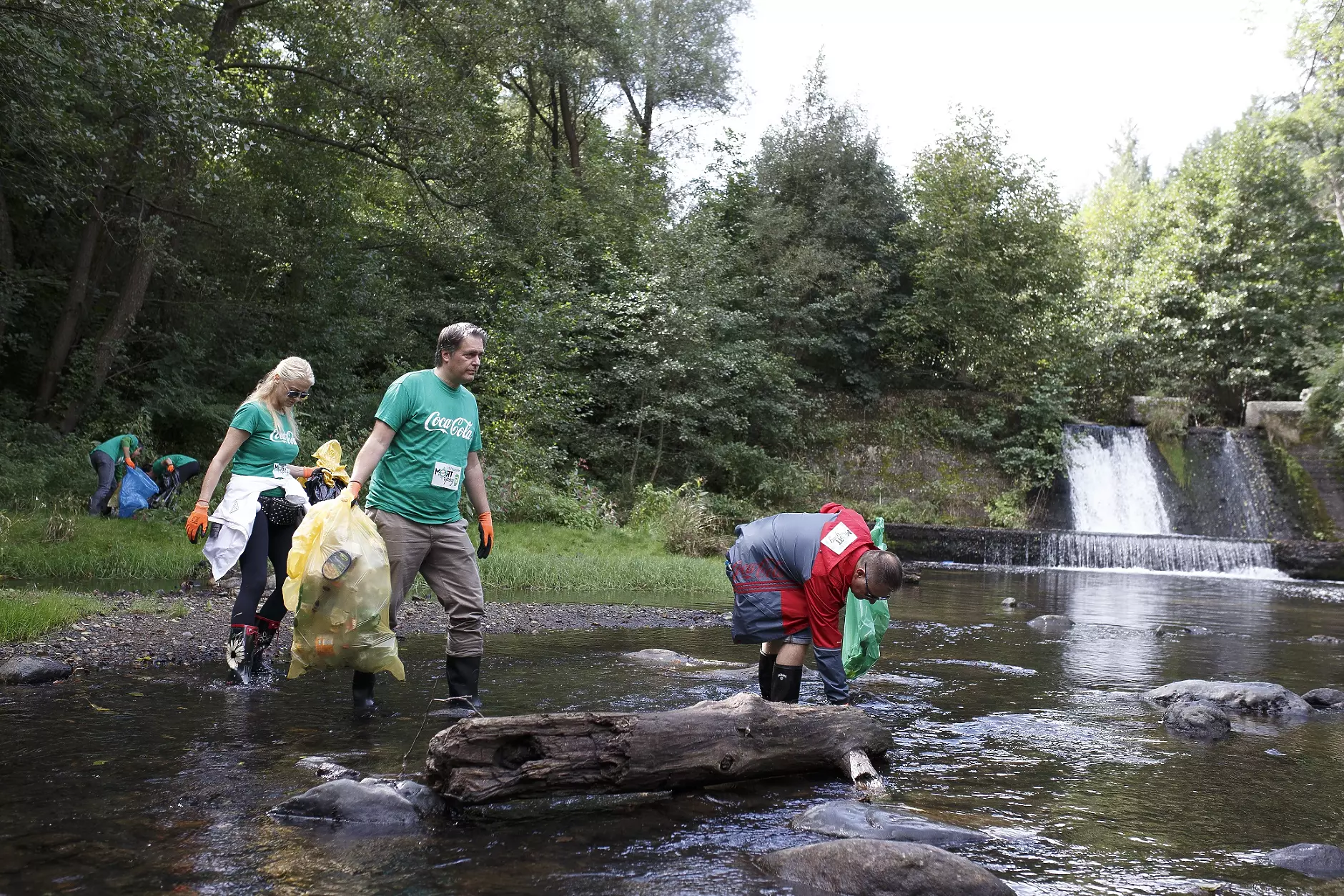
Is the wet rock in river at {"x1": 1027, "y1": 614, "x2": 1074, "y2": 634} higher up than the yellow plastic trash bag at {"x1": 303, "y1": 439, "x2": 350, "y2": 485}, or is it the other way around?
the yellow plastic trash bag at {"x1": 303, "y1": 439, "x2": 350, "y2": 485}

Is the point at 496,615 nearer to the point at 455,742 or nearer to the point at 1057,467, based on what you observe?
the point at 455,742

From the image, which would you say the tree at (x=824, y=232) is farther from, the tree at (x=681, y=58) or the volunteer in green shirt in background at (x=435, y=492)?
the volunteer in green shirt in background at (x=435, y=492)

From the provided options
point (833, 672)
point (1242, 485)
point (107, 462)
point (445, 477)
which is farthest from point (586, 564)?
point (1242, 485)

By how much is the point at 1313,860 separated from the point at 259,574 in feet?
17.9

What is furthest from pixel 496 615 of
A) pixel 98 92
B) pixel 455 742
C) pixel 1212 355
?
pixel 1212 355

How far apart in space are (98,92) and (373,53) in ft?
19.4

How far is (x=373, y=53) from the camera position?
1648cm

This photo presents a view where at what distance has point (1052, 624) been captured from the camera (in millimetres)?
10766

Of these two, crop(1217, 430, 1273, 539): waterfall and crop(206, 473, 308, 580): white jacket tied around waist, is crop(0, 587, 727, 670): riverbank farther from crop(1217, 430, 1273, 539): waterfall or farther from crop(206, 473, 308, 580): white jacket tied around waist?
crop(1217, 430, 1273, 539): waterfall

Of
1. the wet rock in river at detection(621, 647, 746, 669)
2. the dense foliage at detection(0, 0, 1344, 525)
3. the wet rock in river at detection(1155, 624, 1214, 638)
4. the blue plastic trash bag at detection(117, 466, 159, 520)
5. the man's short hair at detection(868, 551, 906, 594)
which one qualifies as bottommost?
the wet rock in river at detection(621, 647, 746, 669)

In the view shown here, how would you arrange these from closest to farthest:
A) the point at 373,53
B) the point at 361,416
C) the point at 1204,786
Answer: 1. the point at 1204,786
2. the point at 373,53
3. the point at 361,416

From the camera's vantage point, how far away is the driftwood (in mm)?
3576

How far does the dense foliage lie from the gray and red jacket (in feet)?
32.7

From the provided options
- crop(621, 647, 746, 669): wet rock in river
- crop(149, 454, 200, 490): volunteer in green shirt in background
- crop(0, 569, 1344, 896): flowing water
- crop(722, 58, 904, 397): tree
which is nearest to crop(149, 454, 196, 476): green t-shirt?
crop(149, 454, 200, 490): volunteer in green shirt in background
